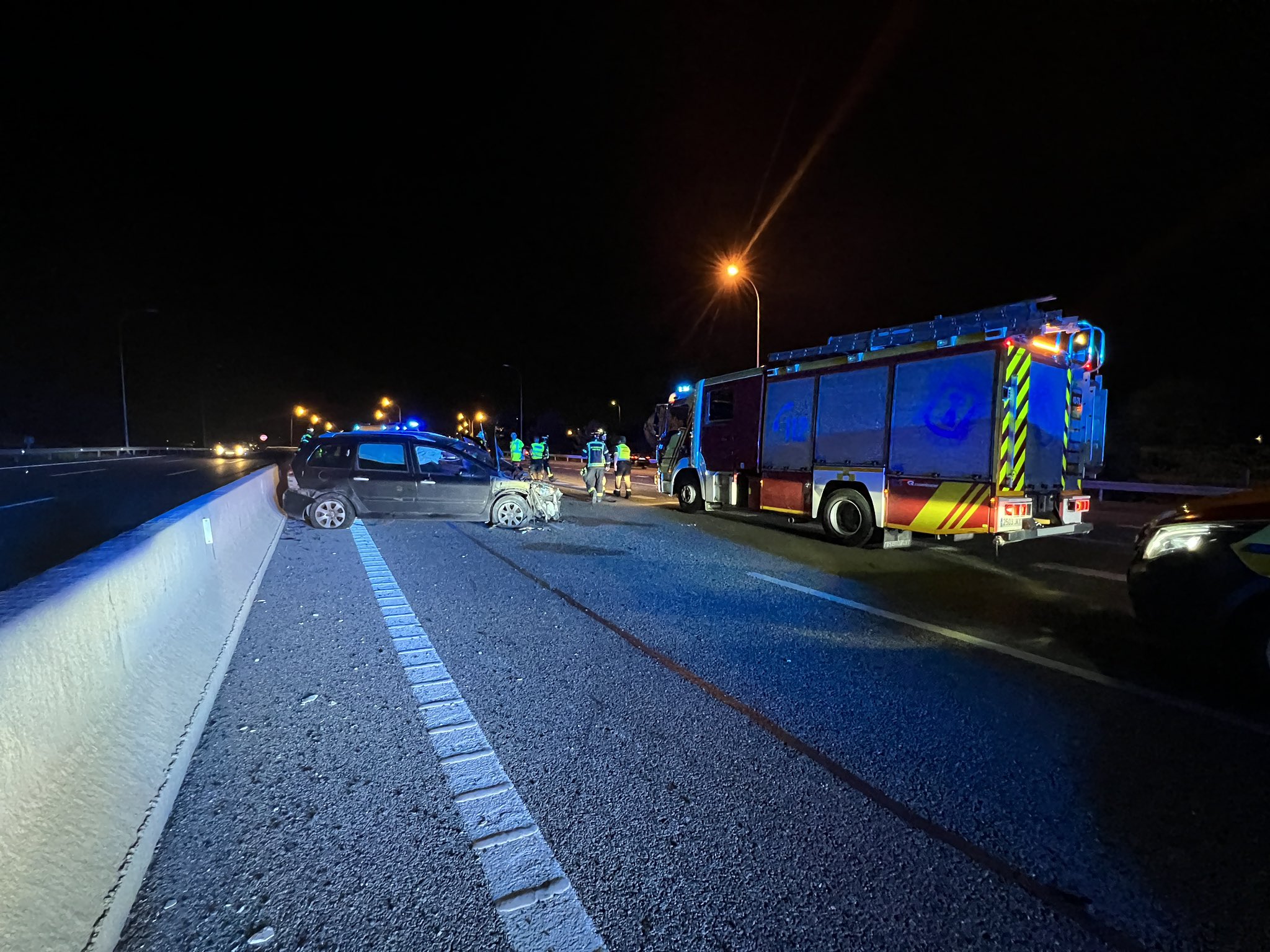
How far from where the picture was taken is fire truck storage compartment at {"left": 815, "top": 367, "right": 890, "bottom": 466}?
9.05 metres

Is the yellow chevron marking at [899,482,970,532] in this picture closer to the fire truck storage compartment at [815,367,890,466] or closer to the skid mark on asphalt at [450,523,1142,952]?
the fire truck storage compartment at [815,367,890,466]

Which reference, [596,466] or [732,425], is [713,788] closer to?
[732,425]

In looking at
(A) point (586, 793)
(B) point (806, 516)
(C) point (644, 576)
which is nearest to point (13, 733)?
(A) point (586, 793)

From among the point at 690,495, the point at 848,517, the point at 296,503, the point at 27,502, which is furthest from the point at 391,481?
the point at 27,502

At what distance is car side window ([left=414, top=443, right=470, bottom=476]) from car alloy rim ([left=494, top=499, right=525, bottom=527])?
88cm

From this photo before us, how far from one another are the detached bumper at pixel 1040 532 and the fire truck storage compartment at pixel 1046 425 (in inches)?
21.2

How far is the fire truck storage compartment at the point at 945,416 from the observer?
25.5ft

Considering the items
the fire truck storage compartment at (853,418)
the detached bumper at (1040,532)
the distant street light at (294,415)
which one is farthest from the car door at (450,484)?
the distant street light at (294,415)

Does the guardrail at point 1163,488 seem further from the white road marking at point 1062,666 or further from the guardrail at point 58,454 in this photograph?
the guardrail at point 58,454

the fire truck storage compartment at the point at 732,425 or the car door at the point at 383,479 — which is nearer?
the car door at the point at 383,479

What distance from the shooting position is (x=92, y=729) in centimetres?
232

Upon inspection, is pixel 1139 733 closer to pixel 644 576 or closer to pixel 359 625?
pixel 644 576

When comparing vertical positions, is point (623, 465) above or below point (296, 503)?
above

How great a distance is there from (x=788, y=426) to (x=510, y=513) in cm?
498
